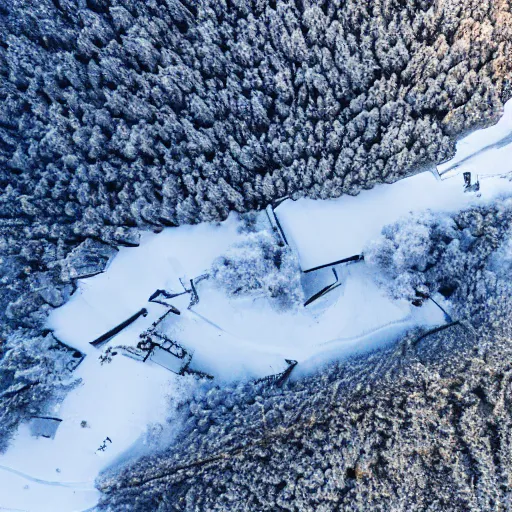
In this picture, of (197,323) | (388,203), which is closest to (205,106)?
(388,203)

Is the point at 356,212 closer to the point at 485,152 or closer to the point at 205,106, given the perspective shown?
the point at 485,152

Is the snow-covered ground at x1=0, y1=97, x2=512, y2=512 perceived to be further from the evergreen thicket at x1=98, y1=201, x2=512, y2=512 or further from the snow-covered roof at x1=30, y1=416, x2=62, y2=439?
the evergreen thicket at x1=98, y1=201, x2=512, y2=512

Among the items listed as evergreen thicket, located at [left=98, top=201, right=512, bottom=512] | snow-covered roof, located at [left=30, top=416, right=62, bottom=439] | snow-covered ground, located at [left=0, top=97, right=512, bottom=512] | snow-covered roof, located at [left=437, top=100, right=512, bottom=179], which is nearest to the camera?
evergreen thicket, located at [left=98, top=201, right=512, bottom=512]

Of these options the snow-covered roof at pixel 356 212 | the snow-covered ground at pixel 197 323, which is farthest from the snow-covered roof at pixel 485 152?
the snow-covered roof at pixel 356 212

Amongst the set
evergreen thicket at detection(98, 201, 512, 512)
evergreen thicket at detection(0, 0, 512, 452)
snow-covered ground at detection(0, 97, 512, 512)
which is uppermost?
evergreen thicket at detection(0, 0, 512, 452)

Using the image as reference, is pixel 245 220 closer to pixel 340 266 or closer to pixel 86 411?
pixel 340 266

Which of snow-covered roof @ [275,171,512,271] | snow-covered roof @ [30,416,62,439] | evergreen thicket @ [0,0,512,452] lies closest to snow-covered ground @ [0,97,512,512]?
snow-covered roof @ [275,171,512,271]

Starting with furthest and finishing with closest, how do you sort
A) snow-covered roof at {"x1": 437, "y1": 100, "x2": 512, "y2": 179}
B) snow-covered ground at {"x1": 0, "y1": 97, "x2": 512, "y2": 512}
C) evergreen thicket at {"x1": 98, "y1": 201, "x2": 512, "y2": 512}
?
1. snow-covered roof at {"x1": 437, "y1": 100, "x2": 512, "y2": 179}
2. snow-covered ground at {"x1": 0, "y1": 97, "x2": 512, "y2": 512}
3. evergreen thicket at {"x1": 98, "y1": 201, "x2": 512, "y2": 512}

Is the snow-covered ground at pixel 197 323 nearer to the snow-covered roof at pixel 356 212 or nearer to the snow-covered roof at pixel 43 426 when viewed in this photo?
the snow-covered roof at pixel 356 212

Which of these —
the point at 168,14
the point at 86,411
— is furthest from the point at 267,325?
the point at 168,14
